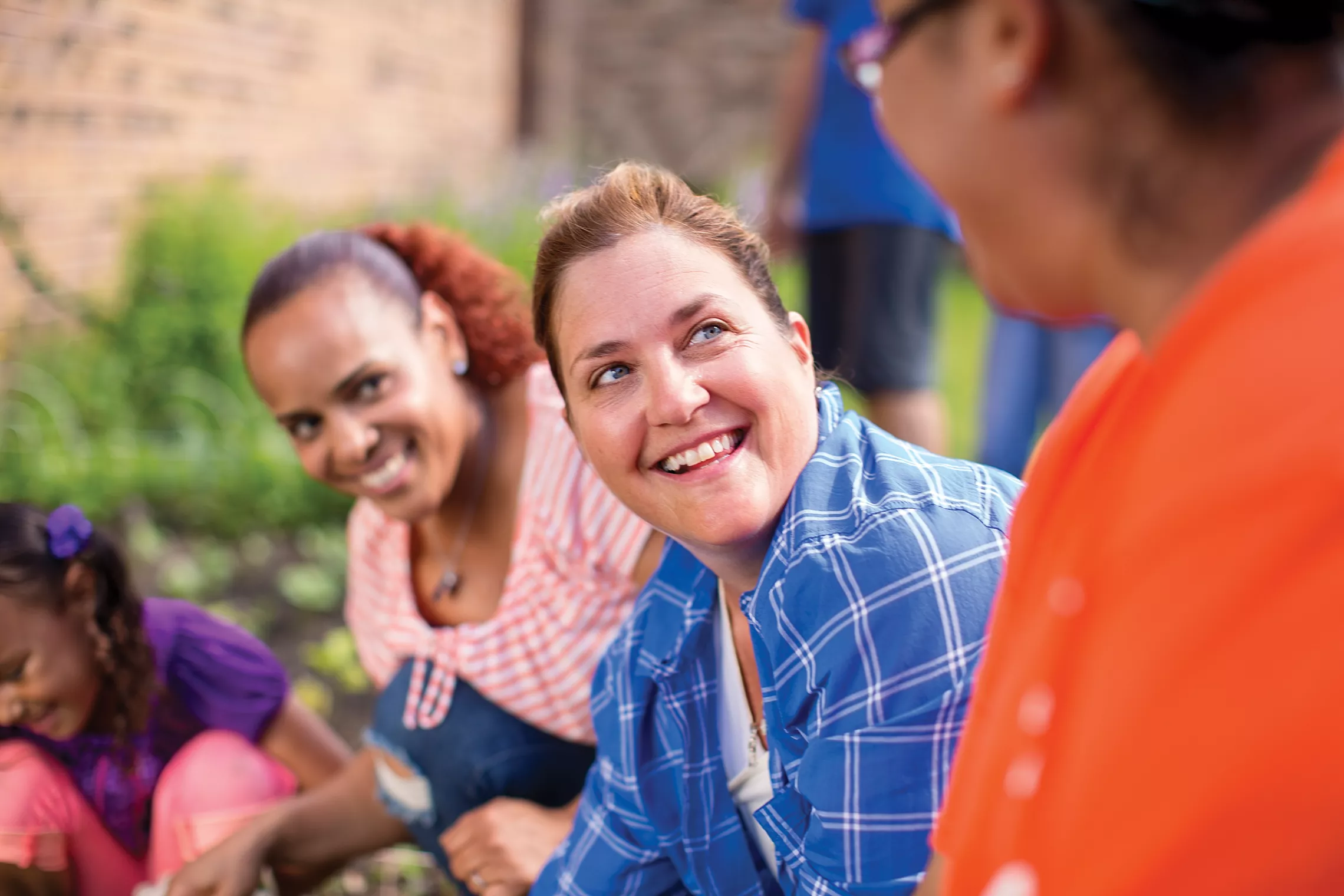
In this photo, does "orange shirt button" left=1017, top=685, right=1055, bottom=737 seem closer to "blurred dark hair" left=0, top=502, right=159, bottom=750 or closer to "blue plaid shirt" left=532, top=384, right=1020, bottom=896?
"blue plaid shirt" left=532, top=384, right=1020, bottom=896

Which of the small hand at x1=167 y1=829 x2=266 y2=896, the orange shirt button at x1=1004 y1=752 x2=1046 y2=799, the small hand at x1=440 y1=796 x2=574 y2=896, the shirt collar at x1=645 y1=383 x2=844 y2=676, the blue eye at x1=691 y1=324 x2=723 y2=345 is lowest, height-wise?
the small hand at x1=167 y1=829 x2=266 y2=896

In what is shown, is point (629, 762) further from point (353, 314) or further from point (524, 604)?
point (353, 314)

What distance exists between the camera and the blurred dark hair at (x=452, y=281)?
2.27 m

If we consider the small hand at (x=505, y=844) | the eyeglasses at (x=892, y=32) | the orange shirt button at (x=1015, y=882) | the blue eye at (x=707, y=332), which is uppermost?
the eyeglasses at (x=892, y=32)

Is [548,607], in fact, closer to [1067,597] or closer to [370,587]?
[370,587]

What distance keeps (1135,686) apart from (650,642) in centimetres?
105

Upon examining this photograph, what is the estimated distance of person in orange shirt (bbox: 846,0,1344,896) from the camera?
0.71 m

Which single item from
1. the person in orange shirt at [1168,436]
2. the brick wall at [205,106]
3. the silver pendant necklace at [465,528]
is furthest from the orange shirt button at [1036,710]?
the brick wall at [205,106]

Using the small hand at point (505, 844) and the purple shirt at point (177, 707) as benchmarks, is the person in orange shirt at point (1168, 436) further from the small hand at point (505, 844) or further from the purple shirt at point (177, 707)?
the purple shirt at point (177, 707)

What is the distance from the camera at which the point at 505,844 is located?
6.94ft

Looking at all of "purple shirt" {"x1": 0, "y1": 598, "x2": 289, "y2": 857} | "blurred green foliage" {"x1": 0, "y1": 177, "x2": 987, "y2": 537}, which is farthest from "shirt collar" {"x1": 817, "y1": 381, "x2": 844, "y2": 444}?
"blurred green foliage" {"x1": 0, "y1": 177, "x2": 987, "y2": 537}

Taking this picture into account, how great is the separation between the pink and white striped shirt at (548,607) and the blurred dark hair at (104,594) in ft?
1.62

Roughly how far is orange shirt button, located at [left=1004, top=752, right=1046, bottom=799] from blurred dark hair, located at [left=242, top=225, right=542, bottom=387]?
170 centimetres

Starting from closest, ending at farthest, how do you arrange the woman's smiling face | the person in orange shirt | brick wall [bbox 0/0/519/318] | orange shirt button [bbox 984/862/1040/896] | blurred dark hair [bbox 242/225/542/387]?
the person in orange shirt → orange shirt button [bbox 984/862/1040/896] → the woman's smiling face → blurred dark hair [bbox 242/225/542/387] → brick wall [bbox 0/0/519/318]
